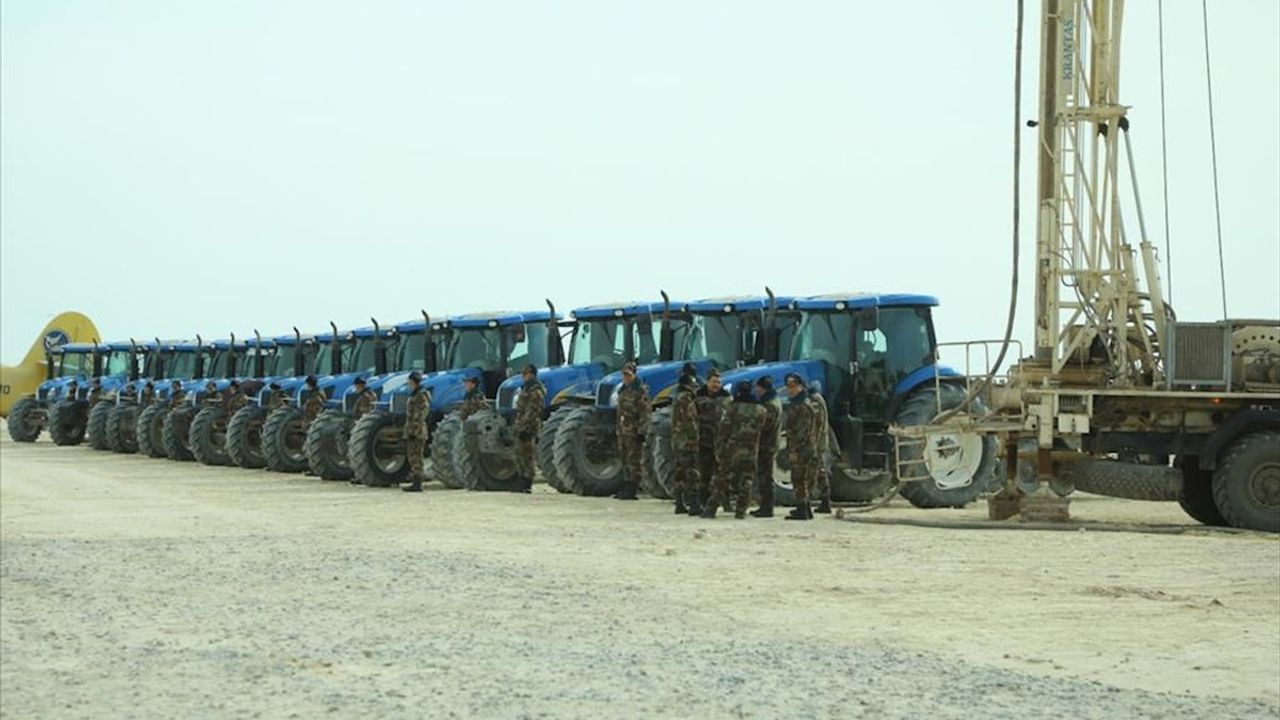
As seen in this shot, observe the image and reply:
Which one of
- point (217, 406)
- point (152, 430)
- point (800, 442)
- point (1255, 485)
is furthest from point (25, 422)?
point (1255, 485)

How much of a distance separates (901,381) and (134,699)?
1423cm

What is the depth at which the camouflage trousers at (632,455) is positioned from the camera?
77.2 feet

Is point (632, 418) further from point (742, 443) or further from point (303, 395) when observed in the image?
point (303, 395)

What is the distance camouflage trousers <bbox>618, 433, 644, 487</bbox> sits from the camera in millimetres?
23516

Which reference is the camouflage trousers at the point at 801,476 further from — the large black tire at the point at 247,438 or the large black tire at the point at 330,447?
the large black tire at the point at 247,438

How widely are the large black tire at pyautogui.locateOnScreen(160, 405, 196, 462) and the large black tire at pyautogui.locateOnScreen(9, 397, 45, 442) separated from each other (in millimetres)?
10760

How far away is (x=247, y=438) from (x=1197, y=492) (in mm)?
18497

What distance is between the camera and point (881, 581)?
15039mm

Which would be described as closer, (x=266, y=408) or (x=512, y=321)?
(x=512, y=321)

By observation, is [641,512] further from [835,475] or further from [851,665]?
[851,665]

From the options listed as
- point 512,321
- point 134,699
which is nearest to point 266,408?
point 512,321

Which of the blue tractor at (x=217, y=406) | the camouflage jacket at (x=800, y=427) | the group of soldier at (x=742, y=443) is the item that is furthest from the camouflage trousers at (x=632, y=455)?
the blue tractor at (x=217, y=406)

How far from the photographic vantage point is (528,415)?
25.4m

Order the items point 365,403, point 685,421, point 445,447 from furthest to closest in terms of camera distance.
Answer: point 365,403, point 445,447, point 685,421
